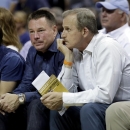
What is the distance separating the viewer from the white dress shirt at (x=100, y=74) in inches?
133

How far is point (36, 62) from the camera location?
4098 millimetres

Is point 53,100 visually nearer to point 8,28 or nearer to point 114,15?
point 8,28

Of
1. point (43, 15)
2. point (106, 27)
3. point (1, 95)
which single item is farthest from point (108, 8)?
point (1, 95)

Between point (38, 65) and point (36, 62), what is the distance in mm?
38

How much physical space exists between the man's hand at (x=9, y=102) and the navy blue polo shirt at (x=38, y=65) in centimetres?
16

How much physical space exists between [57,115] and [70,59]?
1.63ft

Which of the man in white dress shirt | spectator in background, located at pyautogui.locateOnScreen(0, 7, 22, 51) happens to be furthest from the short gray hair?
spectator in background, located at pyautogui.locateOnScreen(0, 7, 22, 51)

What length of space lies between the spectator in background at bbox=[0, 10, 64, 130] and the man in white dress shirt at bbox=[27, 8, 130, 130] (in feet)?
0.57

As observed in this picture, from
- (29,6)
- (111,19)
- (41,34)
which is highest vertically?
(41,34)

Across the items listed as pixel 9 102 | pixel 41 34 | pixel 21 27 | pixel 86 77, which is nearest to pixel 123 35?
pixel 41 34

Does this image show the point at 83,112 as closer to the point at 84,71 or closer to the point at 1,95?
the point at 84,71

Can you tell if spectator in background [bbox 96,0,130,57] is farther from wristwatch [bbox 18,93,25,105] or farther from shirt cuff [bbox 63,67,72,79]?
wristwatch [bbox 18,93,25,105]

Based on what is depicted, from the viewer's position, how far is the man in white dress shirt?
3.36 metres

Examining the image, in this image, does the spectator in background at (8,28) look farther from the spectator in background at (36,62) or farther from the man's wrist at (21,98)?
the man's wrist at (21,98)
